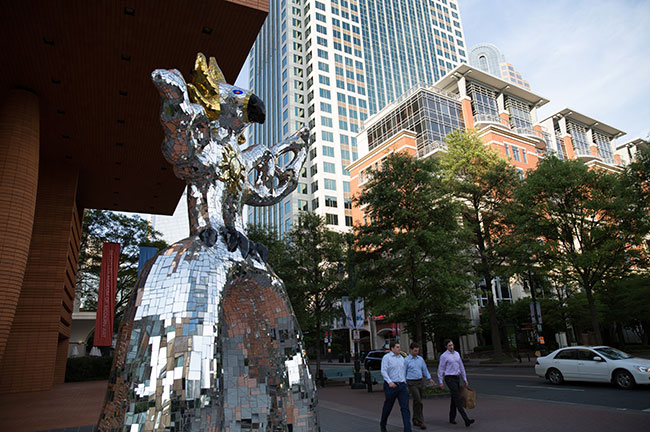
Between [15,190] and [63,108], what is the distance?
10.1 feet

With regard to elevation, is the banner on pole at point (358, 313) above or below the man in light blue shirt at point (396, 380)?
above

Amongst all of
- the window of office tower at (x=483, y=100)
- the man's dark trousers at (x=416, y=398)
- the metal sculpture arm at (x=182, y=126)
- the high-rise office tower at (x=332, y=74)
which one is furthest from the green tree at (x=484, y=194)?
the high-rise office tower at (x=332, y=74)

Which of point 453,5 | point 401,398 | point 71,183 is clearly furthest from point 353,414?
point 453,5

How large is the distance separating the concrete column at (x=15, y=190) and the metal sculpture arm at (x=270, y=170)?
752cm

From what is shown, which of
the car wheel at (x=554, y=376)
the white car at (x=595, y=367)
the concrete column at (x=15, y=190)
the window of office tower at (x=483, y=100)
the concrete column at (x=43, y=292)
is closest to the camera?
the concrete column at (x=15, y=190)

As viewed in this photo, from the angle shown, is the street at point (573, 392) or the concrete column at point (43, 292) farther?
the concrete column at point (43, 292)

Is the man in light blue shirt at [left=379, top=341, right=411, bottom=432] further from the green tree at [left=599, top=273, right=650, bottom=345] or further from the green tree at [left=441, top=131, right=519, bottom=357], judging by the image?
the green tree at [left=599, top=273, right=650, bottom=345]

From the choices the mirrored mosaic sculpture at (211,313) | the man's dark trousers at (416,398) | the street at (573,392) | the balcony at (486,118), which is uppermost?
the balcony at (486,118)

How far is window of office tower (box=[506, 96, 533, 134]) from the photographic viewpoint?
43.5m

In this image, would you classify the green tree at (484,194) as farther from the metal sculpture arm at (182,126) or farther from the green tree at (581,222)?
the metal sculpture arm at (182,126)

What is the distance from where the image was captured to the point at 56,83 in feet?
32.7

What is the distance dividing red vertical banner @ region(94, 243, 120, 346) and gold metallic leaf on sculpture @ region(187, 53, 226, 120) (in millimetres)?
15608

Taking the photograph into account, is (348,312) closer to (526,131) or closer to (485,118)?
(485,118)

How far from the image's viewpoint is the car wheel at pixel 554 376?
1332 cm
